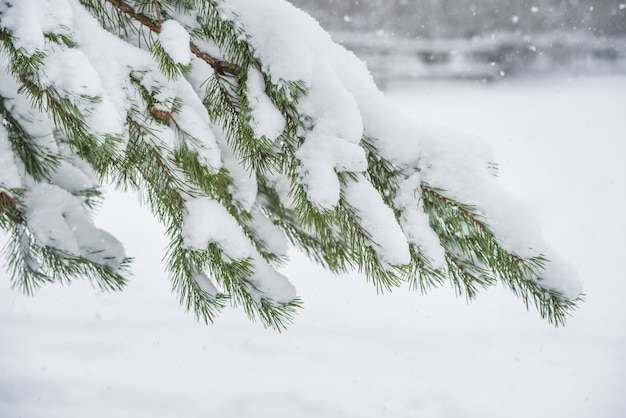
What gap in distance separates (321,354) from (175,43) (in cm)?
288

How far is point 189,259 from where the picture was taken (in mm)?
1075

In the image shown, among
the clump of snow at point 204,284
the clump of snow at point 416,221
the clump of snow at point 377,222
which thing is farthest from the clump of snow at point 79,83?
the clump of snow at point 416,221

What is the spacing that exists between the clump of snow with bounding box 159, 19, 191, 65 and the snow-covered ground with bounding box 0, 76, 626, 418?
8.24ft

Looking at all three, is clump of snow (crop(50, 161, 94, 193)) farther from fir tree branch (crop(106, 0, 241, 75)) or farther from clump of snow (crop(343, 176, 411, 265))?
clump of snow (crop(343, 176, 411, 265))

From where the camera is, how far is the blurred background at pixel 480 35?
1026 centimetres

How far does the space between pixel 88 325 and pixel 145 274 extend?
33.4 inches

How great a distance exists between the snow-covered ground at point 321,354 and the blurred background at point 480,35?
6548mm

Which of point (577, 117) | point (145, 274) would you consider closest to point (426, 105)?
point (577, 117)

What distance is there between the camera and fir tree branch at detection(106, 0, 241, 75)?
110 cm

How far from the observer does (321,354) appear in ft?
11.2

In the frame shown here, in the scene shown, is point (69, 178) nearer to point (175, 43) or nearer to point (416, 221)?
point (175, 43)

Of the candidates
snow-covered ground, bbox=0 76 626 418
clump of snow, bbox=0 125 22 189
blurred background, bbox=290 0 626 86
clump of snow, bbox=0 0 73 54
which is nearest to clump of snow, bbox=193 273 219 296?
clump of snow, bbox=0 125 22 189

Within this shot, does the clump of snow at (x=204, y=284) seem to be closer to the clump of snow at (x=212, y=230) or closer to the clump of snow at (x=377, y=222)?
the clump of snow at (x=212, y=230)

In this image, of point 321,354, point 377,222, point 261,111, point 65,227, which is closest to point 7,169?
point 65,227
